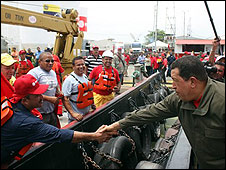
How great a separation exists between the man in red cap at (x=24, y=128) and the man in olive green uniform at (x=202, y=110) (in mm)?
1082

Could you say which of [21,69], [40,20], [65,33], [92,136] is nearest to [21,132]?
[92,136]

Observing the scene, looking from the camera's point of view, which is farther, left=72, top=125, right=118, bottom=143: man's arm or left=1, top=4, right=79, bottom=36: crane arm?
left=1, top=4, right=79, bottom=36: crane arm

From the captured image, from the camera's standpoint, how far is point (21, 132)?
5.81 feet

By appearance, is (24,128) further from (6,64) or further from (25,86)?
(6,64)

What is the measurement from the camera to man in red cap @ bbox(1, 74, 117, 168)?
1756mm

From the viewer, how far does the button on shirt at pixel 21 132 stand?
1.75m

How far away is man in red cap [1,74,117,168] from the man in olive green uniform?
42.6 inches

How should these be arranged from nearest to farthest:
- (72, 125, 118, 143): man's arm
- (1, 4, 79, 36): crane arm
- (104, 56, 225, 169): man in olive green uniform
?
1. (104, 56, 225, 169): man in olive green uniform
2. (72, 125, 118, 143): man's arm
3. (1, 4, 79, 36): crane arm

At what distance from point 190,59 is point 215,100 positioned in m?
0.37

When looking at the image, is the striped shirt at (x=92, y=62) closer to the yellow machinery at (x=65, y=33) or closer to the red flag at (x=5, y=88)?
the yellow machinery at (x=65, y=33)

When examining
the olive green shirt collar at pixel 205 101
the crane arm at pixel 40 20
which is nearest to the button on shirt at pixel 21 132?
the olive green shirt collar at pixel 205 101

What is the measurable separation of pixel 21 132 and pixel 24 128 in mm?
42

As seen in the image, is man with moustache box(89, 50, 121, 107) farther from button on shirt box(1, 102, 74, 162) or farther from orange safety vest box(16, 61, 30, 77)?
orange safety vest box(16, 61, 30, 77)

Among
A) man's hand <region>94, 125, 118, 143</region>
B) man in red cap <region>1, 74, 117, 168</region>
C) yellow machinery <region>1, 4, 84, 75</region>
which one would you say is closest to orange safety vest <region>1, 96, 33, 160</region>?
man in red cap <region>1, 74, 117, 168</region>
